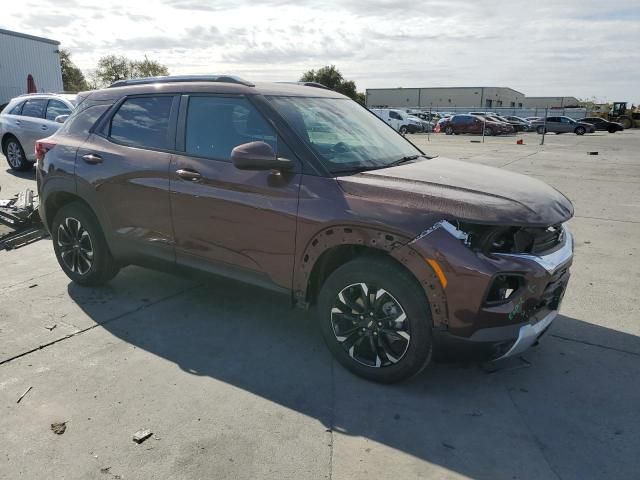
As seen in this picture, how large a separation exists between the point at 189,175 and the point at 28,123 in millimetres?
8964

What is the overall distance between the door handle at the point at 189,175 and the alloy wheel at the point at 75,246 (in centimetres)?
137

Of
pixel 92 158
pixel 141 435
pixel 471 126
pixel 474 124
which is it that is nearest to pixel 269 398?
pixel 141 435

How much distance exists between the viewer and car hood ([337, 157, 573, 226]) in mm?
2971

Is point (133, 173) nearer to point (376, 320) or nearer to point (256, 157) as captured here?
point (256, 157)

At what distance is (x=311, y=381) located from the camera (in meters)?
3.41

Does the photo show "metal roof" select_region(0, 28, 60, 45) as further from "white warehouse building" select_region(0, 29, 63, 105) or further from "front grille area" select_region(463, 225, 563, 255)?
"front grille area" select_region(463, 225, 563, 255)

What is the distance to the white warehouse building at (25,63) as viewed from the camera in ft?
108

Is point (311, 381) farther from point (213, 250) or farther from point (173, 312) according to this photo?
point (173, 312)

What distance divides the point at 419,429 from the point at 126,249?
287cm

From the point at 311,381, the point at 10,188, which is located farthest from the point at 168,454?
the point at 10,188

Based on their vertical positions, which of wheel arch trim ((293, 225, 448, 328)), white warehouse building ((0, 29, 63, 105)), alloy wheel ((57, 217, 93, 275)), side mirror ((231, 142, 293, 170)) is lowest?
alloy wheel ((57, 217, 93, 275))

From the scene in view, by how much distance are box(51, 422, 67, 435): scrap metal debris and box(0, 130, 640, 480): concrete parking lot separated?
4 cm

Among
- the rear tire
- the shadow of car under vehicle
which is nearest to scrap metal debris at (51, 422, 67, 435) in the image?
the shadow of car under vehicle

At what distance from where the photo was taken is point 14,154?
37.7ft
